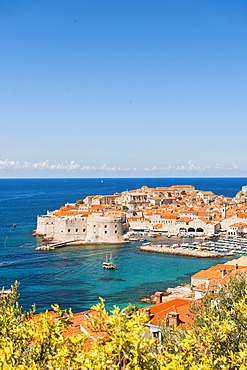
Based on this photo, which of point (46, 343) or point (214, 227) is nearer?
point (46, 343)

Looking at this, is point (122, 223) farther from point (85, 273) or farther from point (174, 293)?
point (174, 293)

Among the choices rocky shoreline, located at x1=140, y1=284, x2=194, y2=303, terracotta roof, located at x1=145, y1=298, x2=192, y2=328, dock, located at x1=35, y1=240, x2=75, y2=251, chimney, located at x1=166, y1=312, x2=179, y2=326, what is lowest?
dock, located at x1=35, y1=240, x2=75, y2=251

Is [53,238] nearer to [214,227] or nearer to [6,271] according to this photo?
[6,271]

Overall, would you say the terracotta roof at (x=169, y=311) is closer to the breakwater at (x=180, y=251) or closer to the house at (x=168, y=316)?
the house at (x=168, y=316)

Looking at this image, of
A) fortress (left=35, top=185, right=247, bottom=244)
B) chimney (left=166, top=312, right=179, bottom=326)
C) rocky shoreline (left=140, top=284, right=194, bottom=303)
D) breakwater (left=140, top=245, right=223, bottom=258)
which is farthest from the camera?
fortress (left=35, top=185, right=247, bottom=244)

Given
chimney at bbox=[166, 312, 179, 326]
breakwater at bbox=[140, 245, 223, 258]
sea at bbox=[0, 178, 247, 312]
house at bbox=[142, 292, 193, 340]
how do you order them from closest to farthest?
house at bbox=[142, 292, 193, 340]
chimney at bbox=[166, 312, 179, 326]
sea at bbox=[0, 178, 247, 312]
breakwater at bbox=[140, 245, 223, 258]

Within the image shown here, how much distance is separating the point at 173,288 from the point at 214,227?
22.7 metres

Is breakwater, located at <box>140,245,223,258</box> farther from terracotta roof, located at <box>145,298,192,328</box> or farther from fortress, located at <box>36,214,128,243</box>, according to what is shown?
terracotta roof, located at <box>145,298,192,328</box>

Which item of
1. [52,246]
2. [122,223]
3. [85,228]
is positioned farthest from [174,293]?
[122,223]

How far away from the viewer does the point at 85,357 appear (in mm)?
4176

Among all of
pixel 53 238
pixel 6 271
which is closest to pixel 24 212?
pixel 53 238

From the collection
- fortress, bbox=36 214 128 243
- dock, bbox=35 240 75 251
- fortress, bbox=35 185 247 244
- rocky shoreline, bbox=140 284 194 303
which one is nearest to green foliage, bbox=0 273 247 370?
rocky shoreline, bbox=140 284 194 303

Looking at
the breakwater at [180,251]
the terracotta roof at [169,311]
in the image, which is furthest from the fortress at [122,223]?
the terracotta roof at [169,311]

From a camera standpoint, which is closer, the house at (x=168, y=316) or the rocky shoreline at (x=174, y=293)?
the house at (x=168, y=316)
